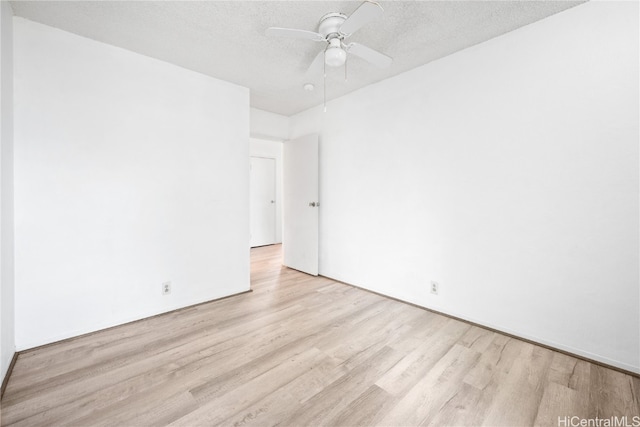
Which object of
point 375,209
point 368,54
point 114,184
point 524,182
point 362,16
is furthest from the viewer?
point 375,209

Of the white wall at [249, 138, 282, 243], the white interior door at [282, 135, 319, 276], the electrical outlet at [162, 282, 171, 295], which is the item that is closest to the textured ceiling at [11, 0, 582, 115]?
the white interior door at [282, 135, 319, 276]

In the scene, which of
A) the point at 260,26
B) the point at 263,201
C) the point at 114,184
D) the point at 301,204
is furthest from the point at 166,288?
the point at 263,201

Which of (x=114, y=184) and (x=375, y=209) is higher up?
(x=114, y=184)

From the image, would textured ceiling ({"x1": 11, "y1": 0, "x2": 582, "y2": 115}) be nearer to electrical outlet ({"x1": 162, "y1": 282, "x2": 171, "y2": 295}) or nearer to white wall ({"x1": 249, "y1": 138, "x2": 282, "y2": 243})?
electrical outlet ({"x1": 162, "y1": 282, "x2": 171, "y2": 295})

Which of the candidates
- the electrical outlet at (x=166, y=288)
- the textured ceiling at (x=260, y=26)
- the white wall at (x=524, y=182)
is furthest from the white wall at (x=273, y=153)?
the electrical outlet at (x=166, y=288)

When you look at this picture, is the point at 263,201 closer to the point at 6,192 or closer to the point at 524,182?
the point at 6,192

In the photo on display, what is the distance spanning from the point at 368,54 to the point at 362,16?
452 mm

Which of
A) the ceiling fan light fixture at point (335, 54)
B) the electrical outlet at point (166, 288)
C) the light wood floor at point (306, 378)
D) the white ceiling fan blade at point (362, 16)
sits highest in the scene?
the white ceiling fan blade at point (362, 16)

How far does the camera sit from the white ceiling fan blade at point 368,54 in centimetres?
190

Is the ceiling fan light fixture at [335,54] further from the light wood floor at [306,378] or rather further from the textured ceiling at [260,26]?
the light wood floor at [306,378]

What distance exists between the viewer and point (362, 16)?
1.55m

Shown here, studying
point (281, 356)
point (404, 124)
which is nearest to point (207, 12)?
point (404, 124)

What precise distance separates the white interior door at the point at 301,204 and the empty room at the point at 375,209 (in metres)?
0.96

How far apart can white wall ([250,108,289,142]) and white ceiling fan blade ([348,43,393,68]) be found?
7.19 feet
